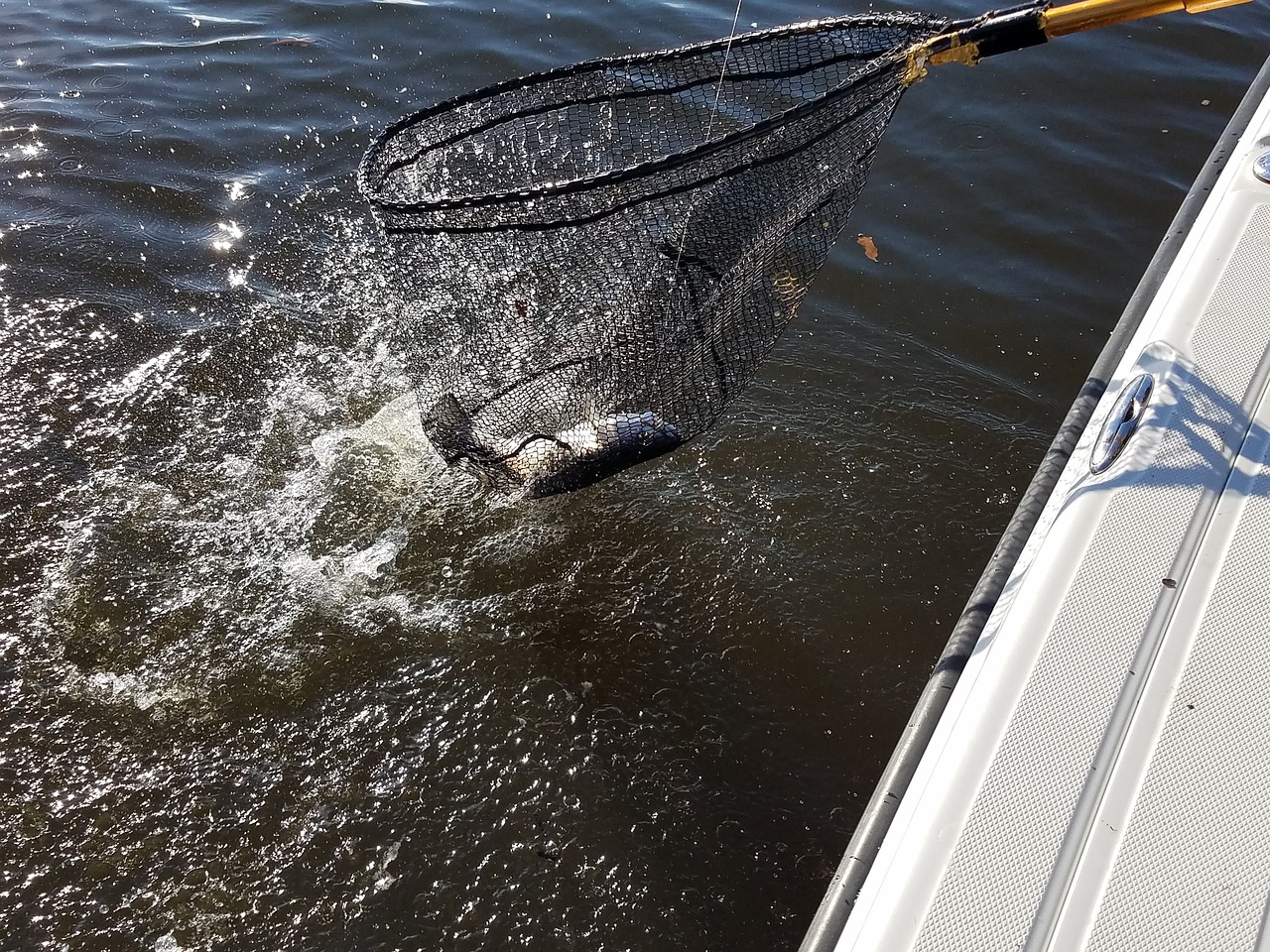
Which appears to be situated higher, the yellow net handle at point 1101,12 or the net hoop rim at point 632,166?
the yellow net handle at point 1101,12

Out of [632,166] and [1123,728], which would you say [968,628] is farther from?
[632,166]

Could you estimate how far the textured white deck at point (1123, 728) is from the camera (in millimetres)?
1818

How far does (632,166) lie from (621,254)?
1.32 ft

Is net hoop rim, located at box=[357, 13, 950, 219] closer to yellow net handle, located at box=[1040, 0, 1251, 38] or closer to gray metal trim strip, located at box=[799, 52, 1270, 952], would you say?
yellow net handle, located at box=[1040, 0, 1251, 38]

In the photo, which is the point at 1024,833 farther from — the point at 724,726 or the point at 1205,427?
the point at 724,726

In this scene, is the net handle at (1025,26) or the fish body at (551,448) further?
the fish body at (551,448)

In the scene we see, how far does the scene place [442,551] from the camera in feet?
13.2

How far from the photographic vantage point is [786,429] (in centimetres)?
451

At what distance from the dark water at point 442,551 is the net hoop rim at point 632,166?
140 centimetres

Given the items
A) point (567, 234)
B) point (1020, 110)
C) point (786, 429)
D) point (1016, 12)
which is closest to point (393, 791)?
point (567, 234)

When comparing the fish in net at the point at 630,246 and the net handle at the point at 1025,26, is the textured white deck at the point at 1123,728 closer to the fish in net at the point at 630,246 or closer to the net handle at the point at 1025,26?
the net handle at the point at 1025,26

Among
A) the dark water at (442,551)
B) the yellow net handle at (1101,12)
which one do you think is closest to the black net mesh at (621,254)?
the yellow net handle at (1101,12)

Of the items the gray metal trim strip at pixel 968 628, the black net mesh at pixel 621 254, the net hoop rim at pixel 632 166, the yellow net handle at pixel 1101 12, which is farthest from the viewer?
the black net mesh at pixel 621 254

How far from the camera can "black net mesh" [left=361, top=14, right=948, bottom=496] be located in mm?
3205
